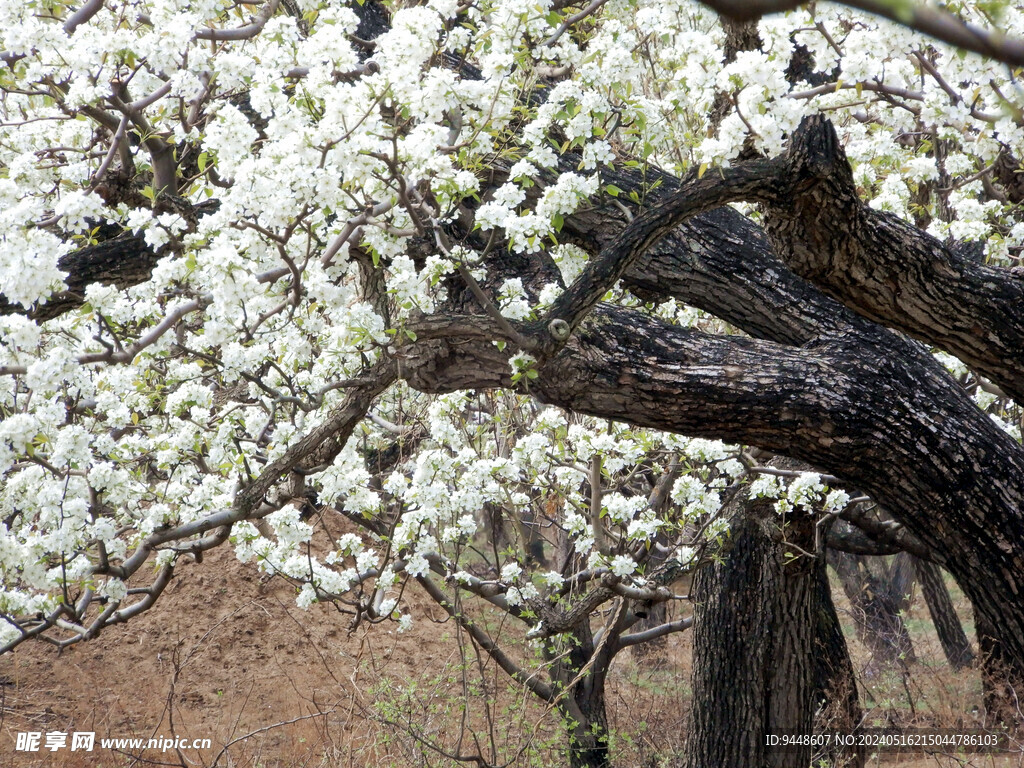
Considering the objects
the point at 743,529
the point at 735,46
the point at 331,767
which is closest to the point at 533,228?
the point at 735,46

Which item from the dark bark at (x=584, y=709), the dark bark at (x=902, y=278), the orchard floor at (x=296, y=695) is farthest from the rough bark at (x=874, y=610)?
the dark bark at (x=902, y=278)

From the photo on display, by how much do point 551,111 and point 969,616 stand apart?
1340 cm

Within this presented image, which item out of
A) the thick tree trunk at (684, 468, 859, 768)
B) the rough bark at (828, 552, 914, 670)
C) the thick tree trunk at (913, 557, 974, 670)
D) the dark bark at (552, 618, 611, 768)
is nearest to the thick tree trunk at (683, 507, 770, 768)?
the thick tree trunk at (684, 468, 859, 768)

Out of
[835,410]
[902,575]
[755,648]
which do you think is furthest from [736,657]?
[902,575]

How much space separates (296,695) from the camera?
7984 mm

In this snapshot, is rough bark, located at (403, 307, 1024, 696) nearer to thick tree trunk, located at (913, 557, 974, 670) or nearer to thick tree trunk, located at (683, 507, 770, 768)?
thick tree trunk, located at (683, 507, 770, 768)

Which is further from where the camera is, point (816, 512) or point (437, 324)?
point (816, 512)

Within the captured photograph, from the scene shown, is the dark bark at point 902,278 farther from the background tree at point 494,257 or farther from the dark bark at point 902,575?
the dark bark at point 902,575

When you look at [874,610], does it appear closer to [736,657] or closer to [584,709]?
[584,709]

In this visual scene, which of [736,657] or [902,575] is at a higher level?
[902,575]

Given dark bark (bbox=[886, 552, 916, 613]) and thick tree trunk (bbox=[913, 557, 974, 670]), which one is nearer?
thick tree trunk (bbox=[913, 557, 974, 670])

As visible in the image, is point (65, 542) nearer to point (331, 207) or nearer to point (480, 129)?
point (331, 207)

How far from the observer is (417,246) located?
12.7 ft

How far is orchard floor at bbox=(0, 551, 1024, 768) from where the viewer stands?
5.87 m
